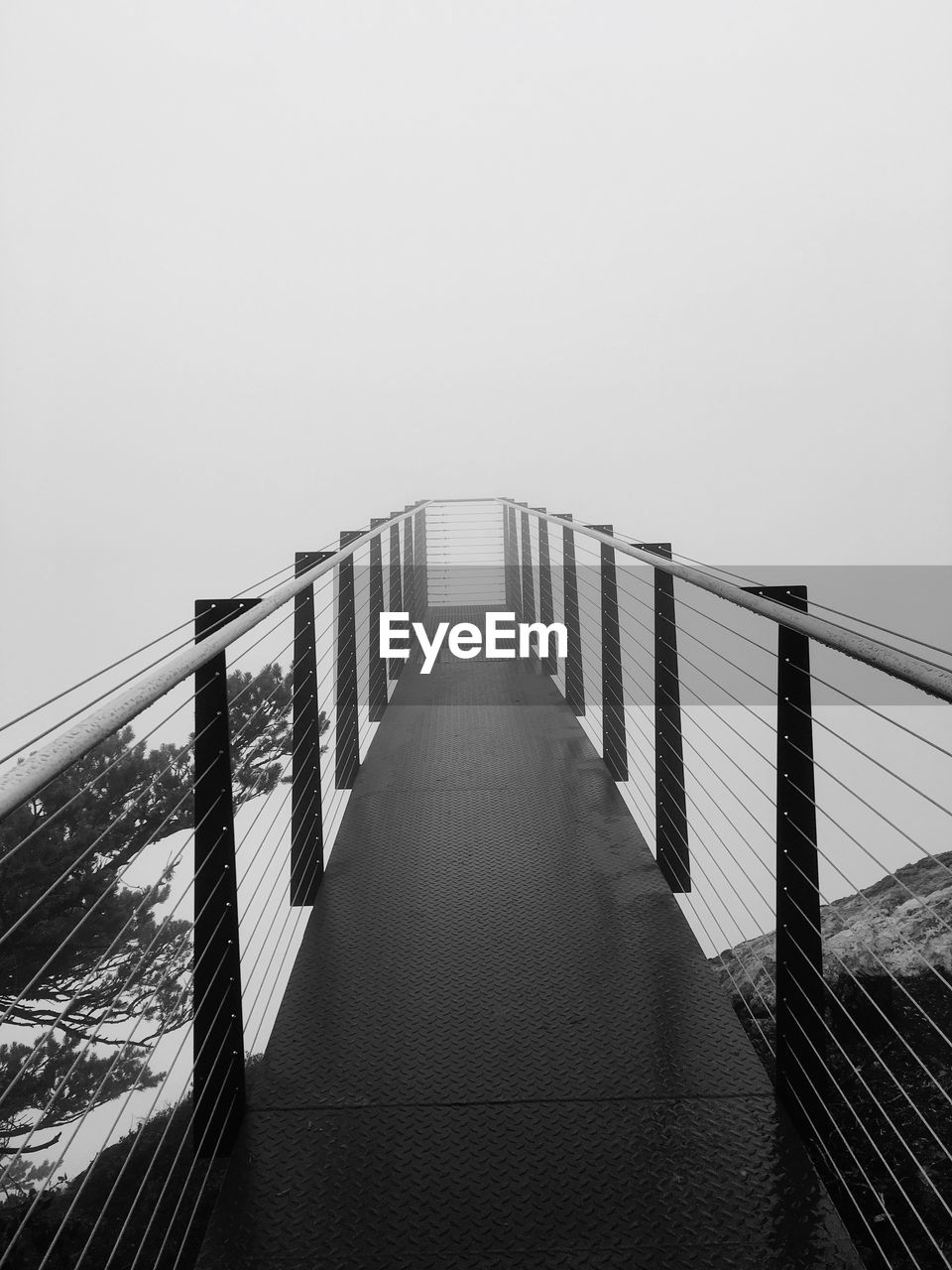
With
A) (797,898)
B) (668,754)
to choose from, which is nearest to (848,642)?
(797,898)

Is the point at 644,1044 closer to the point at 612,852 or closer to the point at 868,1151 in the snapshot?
the point at 868,1151

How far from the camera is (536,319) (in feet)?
183

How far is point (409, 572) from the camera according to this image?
643cm

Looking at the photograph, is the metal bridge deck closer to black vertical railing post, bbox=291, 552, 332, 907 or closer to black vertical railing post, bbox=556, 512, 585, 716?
black vertical railing post, bbox=291, 552, 332, 907

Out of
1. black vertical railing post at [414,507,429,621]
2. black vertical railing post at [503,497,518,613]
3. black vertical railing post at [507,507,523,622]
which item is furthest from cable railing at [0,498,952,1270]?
black vertical railing post at [503,497,518,613]

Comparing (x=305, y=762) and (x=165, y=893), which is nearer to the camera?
(x=305, y=762)

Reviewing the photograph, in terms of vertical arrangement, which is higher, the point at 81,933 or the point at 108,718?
the point at 108,718

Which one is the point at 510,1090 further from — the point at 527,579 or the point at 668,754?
the point at 527,579

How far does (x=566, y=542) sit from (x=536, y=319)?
177ft

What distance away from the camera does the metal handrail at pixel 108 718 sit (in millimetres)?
821

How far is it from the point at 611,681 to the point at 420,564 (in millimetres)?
3627

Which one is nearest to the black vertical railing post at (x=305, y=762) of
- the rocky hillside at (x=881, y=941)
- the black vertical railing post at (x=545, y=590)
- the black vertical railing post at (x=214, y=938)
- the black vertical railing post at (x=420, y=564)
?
the black vertical railing post at (x=214, y=938)

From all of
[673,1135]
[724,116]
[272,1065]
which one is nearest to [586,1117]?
[673,1135]

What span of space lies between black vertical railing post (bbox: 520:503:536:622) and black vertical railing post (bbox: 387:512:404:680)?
85 centimetres
